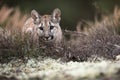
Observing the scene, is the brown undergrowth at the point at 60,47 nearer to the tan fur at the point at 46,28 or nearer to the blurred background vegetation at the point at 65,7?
the tan fur at the point at 46,28

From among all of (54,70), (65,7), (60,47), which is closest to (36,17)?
(60,47)

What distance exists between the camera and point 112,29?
9703mm

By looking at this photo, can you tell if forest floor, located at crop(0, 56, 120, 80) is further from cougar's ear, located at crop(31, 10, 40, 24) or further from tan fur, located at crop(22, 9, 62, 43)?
cougar's ear, located at crop(31, 10, 40, 24)

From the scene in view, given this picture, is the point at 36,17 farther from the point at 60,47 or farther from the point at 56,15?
the point at 60,47

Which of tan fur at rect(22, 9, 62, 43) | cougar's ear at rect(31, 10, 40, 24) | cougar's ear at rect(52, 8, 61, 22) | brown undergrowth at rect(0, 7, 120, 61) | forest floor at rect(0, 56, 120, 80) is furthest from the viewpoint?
cougar's ear at rect(52, 8, 61, 22)

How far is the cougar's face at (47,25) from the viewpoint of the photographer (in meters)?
A: 9.29

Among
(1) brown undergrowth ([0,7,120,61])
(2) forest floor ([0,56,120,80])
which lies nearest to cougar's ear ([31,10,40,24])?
(1) brown undergrowth ([0,7,120,61])

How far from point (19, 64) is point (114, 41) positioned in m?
1.66

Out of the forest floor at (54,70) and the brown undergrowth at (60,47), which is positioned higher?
the brown undergrowth at (60,47)

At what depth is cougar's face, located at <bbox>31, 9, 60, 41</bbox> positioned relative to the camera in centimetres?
929

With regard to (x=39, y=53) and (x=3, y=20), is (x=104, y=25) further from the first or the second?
(x=3, y=20)

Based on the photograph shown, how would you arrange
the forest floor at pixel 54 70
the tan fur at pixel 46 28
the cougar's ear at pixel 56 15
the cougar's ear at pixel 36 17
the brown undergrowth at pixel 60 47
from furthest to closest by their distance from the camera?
the cougar's ear at pixel 56 15 < the cougar's ear at pixel 36 17 < the tan fur at pixel 46 28 < the brown undergrowth at pixel 60 47 < the forest floor at pixel 54 70

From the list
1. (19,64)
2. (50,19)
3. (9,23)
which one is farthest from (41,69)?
(9,23)

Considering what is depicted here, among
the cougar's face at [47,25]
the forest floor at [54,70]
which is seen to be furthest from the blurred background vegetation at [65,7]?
the forest floor at [54,70]
